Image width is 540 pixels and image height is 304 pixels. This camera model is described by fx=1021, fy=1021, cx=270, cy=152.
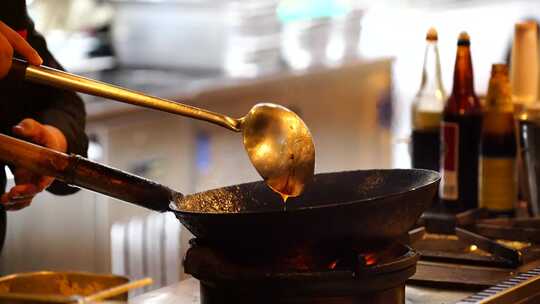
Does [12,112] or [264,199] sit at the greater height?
[12,112]

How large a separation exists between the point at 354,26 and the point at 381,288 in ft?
11.8

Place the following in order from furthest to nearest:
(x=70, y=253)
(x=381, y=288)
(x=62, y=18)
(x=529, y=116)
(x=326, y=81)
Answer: (x=326, y=81) < (x=62, y=18) < (x=70, y=253) < (x=529, y=116) < (x=381, y=288)

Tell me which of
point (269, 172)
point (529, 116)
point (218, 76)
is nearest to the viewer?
point (269, 172)

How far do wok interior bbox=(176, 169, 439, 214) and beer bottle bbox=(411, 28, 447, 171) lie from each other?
0.61m

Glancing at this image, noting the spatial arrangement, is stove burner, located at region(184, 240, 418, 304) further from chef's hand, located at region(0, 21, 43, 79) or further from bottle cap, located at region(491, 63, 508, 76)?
bottle cap, located at region(491, 63, 508, 76)

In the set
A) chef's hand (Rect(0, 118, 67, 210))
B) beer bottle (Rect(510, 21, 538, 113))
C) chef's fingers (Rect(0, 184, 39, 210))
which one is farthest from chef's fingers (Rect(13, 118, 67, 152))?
beer bottle (Rect(510, 21, 538, 113))

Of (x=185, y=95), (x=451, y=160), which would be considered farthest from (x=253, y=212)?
(x=185, y=95)

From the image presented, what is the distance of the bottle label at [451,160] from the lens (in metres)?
1.88

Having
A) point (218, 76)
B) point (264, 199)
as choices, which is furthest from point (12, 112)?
point (218, 76)

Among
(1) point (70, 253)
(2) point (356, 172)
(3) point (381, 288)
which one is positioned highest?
(2) point (356, 172)

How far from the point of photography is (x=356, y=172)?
1.38 m

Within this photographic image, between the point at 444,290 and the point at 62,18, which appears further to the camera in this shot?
the point at 62,18

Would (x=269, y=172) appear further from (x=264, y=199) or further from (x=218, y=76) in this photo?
(x=218, y=76)

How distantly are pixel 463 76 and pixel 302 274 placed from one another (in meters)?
0.93
